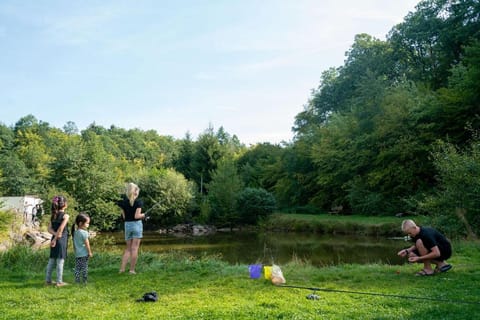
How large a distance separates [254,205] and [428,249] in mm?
26131

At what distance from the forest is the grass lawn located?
20.6 feet

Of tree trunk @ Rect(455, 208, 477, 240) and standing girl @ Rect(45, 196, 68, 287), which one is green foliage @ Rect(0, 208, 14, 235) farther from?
tree trunk @ Rect(455, 208, 477, 240)

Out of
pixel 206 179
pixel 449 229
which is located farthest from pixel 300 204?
pixel 449 229

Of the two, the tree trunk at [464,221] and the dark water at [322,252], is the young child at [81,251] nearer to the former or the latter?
the dark water at [322,252]

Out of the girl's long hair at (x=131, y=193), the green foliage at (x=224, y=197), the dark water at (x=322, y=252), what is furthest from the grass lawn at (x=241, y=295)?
the green foliage at (x=224, y=197)

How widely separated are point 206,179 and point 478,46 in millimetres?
28057

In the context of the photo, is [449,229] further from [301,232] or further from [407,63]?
[407,63]

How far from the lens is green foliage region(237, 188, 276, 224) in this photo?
109 feet

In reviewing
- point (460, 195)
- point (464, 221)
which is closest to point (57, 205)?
point (460, 195)

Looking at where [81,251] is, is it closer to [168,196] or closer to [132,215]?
[132,215]

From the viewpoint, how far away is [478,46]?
79.3 ft

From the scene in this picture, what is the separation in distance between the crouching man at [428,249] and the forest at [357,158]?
202 inches

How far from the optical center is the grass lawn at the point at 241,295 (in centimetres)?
504

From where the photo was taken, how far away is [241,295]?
6.20m
